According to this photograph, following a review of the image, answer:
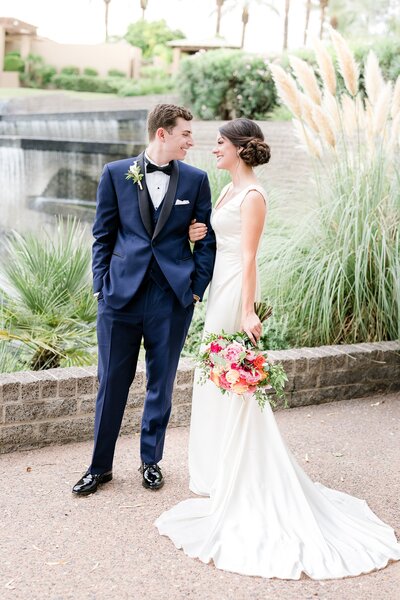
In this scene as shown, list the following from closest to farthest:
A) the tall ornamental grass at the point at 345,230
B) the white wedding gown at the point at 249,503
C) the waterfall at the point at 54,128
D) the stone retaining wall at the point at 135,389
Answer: the white wedding gown at the point at 249,503
the stone retaining wall at the point at 135,389
the tall ornamental grass at the point at 345,230
the waterfall at the point at 54,128

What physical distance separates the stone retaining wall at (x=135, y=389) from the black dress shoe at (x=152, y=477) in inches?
33.4

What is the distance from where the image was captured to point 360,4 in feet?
130

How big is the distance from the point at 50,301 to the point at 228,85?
10.5 metres

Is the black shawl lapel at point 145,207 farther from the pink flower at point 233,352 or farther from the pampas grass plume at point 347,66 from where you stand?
the pampas grass plume at point 347,66

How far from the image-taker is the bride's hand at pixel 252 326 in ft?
13.0

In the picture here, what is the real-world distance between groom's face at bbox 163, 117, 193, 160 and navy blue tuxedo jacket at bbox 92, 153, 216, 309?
11 centimetres

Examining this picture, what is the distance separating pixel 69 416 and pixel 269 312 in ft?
5.47

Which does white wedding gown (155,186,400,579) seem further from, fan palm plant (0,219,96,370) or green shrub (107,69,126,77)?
green shrub (107,69,126,77)

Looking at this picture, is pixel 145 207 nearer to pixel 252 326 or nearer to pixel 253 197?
pixel 253 197

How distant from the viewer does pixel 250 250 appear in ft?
13.1

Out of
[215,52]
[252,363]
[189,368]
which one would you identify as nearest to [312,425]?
[189,368]

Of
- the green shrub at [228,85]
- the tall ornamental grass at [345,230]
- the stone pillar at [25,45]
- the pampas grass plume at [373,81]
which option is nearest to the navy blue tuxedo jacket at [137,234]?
the tall ornamental grass at [345,230]

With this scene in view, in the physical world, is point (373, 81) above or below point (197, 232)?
above

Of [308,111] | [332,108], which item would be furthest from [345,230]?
[332,108]
